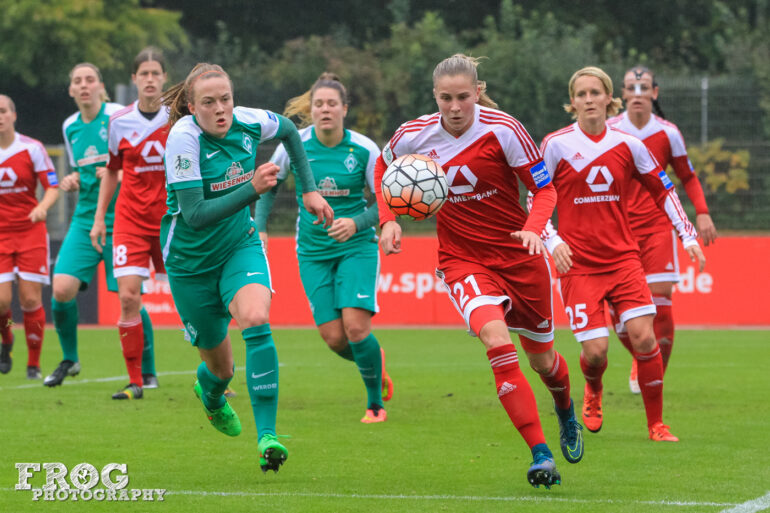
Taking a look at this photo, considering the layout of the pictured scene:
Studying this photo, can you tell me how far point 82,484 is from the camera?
6270 mm

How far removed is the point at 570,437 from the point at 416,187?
1645mm

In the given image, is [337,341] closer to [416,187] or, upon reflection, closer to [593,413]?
[593,413]

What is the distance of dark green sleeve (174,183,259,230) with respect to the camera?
20.1 ft

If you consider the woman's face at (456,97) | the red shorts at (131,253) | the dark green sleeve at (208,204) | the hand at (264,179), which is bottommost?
the red shorts at (131,253)

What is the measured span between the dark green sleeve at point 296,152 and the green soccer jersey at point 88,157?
394 centimetres

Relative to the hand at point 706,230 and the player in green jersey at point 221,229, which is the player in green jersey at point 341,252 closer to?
the player in green jersey at point 221,229

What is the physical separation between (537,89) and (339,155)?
14344 mm

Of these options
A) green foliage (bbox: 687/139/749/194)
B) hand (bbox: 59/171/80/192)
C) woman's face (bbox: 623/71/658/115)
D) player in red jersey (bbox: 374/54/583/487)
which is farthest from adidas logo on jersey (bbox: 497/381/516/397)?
green foliage (bbox: 687/139/749/194)

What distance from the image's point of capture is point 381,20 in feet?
124

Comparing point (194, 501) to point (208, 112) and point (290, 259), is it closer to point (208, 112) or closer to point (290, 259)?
point (208, 112)

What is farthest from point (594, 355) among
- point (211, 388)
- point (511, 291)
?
point (211, 388)

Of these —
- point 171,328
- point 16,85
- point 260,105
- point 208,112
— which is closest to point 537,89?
point 260,105

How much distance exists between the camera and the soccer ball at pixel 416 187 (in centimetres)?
632

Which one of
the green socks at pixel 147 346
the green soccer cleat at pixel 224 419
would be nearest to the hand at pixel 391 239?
the green soccer cleat at pixel 224 419
